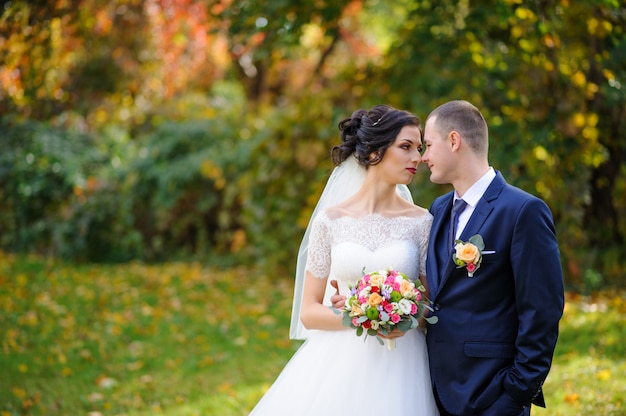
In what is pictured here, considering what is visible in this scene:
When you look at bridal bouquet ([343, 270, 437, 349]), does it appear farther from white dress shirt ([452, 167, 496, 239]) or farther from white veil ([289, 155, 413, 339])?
white veil ([289, 155, 413, 339])

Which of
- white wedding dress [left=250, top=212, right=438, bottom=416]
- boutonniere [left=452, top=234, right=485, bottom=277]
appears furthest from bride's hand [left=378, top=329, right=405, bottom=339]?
boutonniere [left=452, top=234, right=485, bottom=277]

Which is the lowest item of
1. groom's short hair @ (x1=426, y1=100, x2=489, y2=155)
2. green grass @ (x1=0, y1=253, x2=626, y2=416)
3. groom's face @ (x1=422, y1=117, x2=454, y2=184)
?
green grass @ (x1=0, y1=253, x2=626, y2=416)

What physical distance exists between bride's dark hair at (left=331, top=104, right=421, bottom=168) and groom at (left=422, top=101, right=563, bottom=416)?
364 mm

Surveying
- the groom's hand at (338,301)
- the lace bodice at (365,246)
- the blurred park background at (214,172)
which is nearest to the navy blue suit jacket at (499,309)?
the lace bodice at (365,246)

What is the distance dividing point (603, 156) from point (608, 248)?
5.88ft

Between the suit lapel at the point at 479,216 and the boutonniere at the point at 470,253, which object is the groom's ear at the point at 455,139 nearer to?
the suit lapel at the point at 479,216

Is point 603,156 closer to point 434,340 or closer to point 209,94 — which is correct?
point 434,340

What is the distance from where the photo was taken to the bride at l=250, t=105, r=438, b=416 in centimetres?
347

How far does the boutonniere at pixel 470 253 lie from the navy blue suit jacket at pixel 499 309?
9 centimetres

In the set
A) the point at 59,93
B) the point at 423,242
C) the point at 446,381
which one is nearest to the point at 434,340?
the point at 446,381

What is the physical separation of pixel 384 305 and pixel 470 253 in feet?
1.41

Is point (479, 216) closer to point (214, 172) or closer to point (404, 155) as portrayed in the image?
point (404, 155)

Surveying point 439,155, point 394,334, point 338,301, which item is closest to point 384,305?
point 394,334

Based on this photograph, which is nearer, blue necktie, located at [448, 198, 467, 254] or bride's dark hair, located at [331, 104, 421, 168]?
blue necktie, located at [448, 198, 467, 254]
